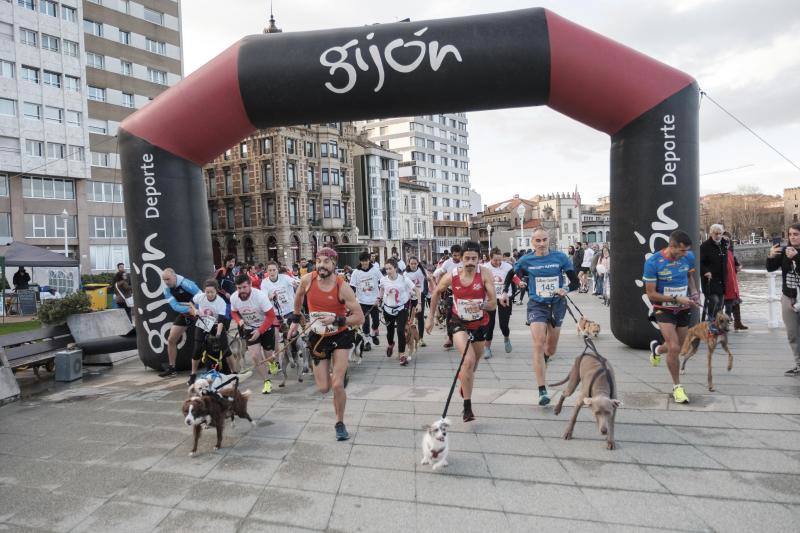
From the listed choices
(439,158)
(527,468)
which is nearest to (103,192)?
(527,468)

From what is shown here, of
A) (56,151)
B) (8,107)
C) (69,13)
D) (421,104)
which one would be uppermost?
(69,13)

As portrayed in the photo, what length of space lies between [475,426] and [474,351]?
799 millimetres

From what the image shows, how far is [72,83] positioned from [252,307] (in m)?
41.6

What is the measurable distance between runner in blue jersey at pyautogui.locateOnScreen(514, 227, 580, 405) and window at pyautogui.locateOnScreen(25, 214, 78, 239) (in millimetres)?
40815

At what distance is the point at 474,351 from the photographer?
5543 mm

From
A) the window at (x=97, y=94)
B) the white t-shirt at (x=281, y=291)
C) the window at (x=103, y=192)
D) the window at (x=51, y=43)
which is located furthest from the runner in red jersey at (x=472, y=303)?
the window at (x=97, y=94)

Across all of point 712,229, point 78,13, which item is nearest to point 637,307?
point 712,229

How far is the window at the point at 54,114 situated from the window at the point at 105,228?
7595 millimetres

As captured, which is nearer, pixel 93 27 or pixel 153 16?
pixel 93 27

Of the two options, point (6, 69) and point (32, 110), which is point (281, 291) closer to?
point (32, 110)

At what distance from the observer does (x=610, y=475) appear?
403 cm

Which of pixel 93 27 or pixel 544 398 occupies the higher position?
pixel 93 27

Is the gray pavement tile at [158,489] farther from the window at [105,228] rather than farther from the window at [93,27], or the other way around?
the window at [93,27]

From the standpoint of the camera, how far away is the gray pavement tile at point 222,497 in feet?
12.3
